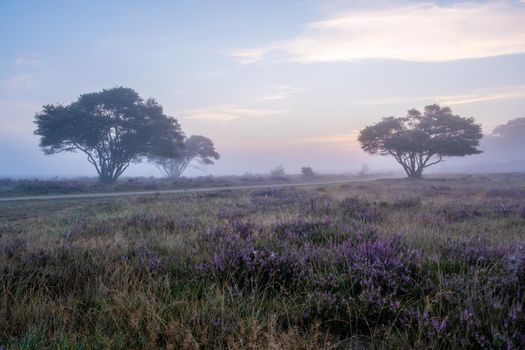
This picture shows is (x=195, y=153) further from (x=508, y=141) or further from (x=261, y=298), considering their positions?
(x=508, y=141)

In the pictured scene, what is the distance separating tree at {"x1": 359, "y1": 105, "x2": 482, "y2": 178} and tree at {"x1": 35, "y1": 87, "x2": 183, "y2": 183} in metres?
33.2

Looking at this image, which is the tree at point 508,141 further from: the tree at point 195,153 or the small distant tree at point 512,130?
the tree at point 195,153

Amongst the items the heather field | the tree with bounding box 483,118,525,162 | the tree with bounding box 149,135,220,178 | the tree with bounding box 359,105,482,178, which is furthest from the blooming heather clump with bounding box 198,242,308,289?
the tree with bounding box 483,118,525,162

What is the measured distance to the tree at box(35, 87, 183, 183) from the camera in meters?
43.7

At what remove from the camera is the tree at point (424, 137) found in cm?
4619

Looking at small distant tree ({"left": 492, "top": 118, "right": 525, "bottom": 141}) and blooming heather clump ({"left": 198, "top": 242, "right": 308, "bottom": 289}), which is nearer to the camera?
blooming heather clump ({"left": 198, "top": 242, "right": 308, "bottom": 289})

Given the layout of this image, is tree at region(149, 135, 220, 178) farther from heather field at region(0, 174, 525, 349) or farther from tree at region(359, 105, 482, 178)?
heather field at region(0, 174, 525, 349)

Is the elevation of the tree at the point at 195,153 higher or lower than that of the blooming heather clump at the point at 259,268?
higher

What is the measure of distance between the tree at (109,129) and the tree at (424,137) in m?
33.2

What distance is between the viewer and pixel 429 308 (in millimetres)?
2529

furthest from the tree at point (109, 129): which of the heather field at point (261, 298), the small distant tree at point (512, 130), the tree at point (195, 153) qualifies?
the small distant tree at point (512, 130)

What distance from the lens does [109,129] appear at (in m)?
46.0

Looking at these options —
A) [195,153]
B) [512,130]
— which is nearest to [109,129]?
[195,153]

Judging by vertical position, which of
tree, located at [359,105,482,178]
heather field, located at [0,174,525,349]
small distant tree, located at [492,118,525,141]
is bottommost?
heather field, located at [0,174,525,349]
